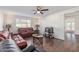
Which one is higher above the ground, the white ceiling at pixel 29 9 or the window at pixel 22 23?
the white ceiling at pixel 29 9

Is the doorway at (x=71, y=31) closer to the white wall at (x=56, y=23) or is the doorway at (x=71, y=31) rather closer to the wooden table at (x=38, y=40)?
the white wall at (x=56, y=23)

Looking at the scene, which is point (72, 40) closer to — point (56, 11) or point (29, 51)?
point (56, 11)

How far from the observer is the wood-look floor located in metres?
1.97

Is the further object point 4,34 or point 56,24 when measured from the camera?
point 56,24

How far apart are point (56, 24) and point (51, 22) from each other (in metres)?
0.13

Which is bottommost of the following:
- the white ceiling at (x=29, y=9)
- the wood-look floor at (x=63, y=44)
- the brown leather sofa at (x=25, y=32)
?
the wood-look floor at (x=63, y=44)

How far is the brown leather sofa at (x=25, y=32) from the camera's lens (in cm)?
205

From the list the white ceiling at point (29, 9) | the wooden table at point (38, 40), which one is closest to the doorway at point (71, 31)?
the white ceiling at point (29, 9)

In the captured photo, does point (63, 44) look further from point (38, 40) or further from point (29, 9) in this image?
point (29, 9)

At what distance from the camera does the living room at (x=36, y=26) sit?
1974 mm

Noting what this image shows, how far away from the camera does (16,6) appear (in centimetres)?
201

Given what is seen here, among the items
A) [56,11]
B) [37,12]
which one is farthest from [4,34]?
[56,11]

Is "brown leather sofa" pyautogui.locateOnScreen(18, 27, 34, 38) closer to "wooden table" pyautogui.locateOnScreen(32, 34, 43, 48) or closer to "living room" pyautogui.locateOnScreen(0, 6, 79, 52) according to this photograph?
"living room" pyautogui.locateOnScreen(0, 6, 79, 52)

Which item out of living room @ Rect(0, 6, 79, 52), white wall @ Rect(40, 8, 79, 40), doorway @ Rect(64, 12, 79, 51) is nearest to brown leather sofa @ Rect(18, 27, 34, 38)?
living room @ Rect(0, 6, 79, 52)
